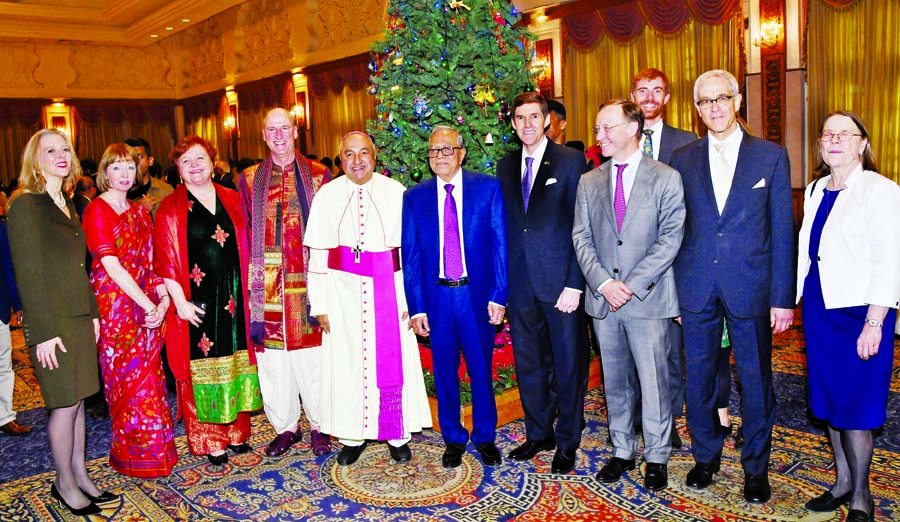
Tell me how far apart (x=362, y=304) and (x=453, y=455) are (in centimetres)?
94

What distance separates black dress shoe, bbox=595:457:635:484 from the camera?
3555 millimetres

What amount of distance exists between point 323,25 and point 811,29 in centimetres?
895

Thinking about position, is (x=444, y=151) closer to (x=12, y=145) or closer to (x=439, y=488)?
(x=439, y=488)

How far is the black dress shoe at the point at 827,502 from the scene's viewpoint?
10.3 feet

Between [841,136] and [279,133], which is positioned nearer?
[841,136]

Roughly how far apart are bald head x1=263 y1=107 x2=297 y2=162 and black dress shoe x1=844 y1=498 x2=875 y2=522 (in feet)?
10.6

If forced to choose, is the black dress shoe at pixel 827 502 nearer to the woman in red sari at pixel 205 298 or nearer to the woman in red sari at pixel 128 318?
the woman in red sari at pixel 205 298

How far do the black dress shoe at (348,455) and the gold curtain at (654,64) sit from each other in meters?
6.52

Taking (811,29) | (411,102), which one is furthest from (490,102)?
(811,29)

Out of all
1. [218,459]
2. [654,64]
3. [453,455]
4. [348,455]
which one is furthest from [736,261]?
[654,64]

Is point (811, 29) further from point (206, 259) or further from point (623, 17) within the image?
point (206, 259)

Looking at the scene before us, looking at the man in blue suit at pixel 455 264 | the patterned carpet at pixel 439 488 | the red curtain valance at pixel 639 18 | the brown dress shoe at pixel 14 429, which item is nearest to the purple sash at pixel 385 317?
the man in blue suit at pixel 455 264

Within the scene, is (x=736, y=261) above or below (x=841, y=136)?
below

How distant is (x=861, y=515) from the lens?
2.97m
